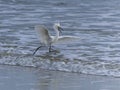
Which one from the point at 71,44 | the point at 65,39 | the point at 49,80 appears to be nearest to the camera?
the point at 49,80

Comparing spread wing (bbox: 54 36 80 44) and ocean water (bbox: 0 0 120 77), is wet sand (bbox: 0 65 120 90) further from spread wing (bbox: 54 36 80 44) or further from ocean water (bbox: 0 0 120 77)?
spread wing (bbox: 54 36 80 44)

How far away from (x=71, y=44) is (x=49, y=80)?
4692 millimetres

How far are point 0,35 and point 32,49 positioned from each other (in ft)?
8.12

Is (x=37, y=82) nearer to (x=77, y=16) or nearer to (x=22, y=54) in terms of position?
(x=22, y=54)

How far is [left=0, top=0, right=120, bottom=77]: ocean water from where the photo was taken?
12.5m

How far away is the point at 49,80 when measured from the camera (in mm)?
10797

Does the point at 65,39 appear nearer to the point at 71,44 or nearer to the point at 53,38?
the point at 53,38

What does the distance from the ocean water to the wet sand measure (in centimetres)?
47

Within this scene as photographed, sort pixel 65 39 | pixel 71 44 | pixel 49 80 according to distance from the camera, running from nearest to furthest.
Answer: pixel 49 80 → pixel 65 39 → pixel 71 44

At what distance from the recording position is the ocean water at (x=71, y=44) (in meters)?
12.5

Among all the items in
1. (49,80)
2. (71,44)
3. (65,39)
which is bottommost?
(71,44)

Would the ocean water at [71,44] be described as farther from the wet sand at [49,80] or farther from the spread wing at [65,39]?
the wet sand at [49,80]

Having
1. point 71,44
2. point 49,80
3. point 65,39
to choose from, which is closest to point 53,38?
point 65,39

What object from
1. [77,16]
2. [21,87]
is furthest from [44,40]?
[77,16]
